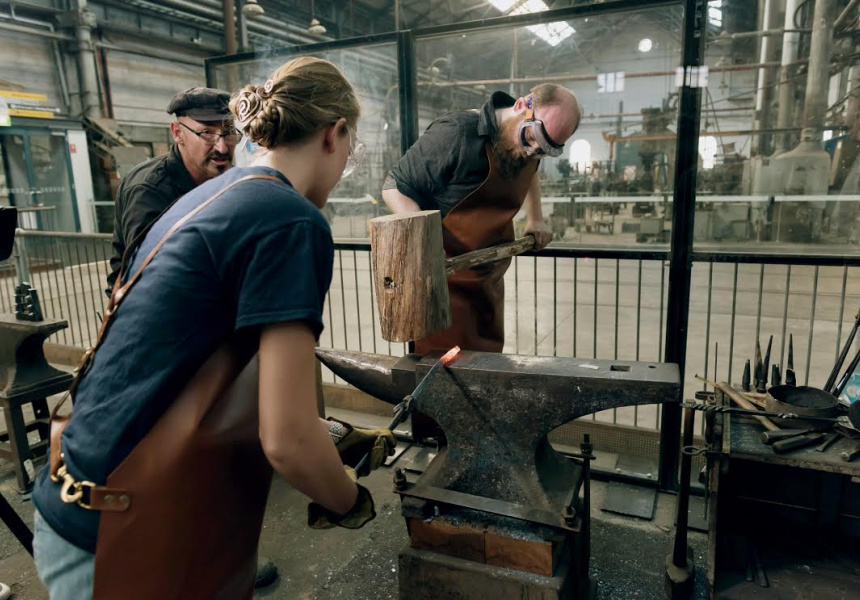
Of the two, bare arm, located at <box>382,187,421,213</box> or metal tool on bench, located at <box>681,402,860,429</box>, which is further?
bare arm, located at <box>382,187,421,213</box>

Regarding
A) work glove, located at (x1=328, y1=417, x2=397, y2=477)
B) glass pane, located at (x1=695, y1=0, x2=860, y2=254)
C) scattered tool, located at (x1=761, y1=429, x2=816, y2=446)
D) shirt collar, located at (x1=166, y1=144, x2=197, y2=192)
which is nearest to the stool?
shirt collar, located at (x1=166, y1=144, x2=197, y2=192)

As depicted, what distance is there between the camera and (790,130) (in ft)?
14.1

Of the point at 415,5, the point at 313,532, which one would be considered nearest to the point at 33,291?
the point at 313,532

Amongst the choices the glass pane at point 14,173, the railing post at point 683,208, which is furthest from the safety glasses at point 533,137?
the glass pane at point 14,173

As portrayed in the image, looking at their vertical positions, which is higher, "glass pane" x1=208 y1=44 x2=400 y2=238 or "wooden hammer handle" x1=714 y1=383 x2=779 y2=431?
"glass pane" x1=208 y1=44 x2=400 y2=238

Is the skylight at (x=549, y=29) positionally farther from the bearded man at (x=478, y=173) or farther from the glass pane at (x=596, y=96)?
the bearded man at (x=478, y=173)

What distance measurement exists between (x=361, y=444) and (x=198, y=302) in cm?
64

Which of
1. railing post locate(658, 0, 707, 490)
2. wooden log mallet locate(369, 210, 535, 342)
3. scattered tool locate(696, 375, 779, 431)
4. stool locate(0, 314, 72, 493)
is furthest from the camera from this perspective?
stool locate(0, 314, 72, 493)

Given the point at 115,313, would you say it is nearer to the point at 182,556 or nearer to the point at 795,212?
A: the point at 182,556

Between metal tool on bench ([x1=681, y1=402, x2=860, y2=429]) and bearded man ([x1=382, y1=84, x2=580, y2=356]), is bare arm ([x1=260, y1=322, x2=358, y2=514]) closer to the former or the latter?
metal tool on bench ([x1=681, y1=402, x2=860, y2=429])

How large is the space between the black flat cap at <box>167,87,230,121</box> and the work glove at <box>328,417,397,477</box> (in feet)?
5.32

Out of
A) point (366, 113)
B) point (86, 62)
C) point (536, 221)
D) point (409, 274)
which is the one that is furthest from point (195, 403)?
point (86, 62)

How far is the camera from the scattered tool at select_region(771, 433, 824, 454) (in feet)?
6.57

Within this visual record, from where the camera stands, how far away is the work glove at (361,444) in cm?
144
